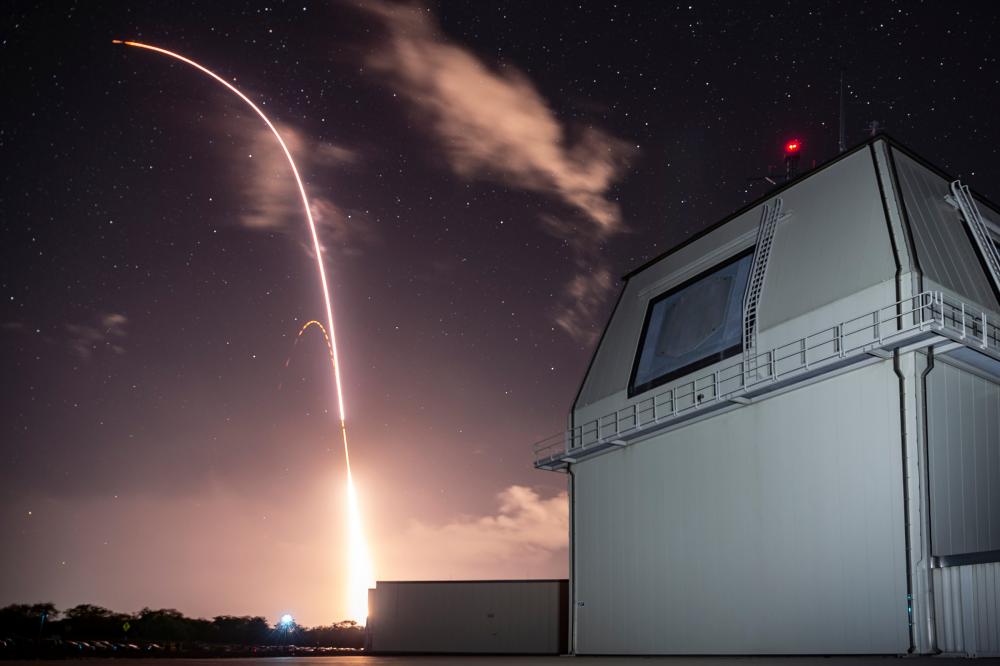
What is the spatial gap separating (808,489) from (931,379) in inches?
168

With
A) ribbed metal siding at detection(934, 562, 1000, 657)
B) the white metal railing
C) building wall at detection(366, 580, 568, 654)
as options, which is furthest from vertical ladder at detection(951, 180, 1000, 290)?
building wall at detection(366, 580, 568, 654)

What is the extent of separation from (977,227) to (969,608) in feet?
40.8

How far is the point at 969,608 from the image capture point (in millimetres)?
20094

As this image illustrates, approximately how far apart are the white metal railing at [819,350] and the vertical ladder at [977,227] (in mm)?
2623

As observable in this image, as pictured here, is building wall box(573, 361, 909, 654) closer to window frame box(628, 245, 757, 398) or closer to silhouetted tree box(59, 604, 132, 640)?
window frame box(628, 245, 757, 398)

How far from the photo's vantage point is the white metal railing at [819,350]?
22000 mm

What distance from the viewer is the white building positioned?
21.6m

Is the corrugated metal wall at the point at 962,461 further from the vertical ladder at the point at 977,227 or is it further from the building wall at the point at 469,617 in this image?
the building wall at the point at 469,617

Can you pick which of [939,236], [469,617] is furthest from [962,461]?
[469,617]

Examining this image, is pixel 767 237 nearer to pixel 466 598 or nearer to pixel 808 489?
pixel 808 489

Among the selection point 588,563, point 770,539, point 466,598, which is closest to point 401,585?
point 466,598

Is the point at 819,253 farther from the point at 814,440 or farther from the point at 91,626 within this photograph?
the point at 91,626

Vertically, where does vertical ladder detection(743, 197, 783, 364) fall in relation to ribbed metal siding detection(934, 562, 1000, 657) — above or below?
above

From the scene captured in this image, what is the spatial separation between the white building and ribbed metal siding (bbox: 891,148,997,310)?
9 centimetres
